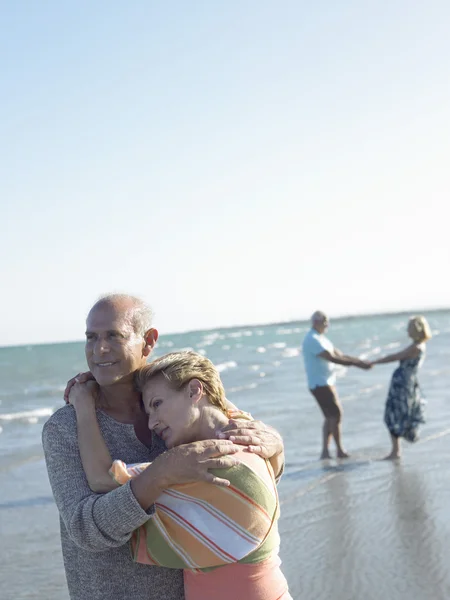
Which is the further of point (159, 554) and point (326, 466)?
point (326, 466)

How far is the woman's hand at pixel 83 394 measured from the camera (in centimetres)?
235

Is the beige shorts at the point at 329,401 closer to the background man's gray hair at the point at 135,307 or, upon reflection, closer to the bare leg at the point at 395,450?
the bare leg at the point at 395,450

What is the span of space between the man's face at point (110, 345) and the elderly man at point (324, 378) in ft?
23.3

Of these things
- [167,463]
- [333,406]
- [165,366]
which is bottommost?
[333,406]

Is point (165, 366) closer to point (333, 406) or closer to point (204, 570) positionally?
point (204, 570)

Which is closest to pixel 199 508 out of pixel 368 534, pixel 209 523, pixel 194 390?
pixel 209 523

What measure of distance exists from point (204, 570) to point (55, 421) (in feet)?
2.10

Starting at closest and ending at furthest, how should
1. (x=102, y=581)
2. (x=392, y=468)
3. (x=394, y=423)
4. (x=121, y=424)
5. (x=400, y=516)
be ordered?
1. (x=102, y=581)
2. (x=121, y=424)
3. (x=400, y=516)
4. (x=392, y=468)
5. (x=394, y=423)

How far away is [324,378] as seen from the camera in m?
9.53

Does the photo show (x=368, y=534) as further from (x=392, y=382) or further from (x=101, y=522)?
(x=101, y=522)

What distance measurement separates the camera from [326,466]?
→ 9.01 m

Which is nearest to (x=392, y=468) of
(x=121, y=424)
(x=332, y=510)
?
(x=332, y=510)

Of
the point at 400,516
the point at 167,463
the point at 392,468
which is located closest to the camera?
the point at 167,463

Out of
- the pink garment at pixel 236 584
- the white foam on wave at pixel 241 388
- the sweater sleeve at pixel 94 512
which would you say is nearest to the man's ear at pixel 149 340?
the sweater sleeve at pixel 94 512
